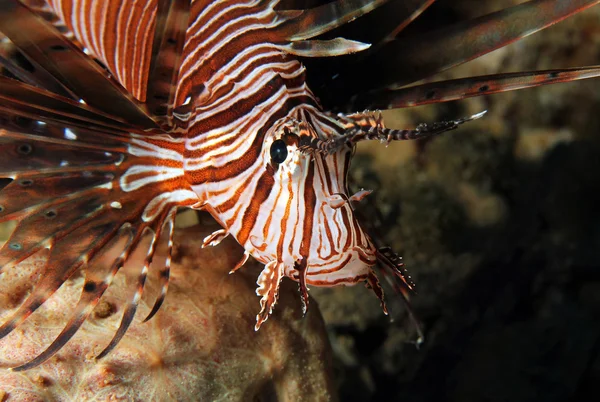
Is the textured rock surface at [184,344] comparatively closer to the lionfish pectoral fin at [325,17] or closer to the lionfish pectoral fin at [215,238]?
the lionfish pectoral fin at [215,238]

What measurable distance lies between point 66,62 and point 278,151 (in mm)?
731

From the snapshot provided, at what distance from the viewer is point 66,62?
1.53 m

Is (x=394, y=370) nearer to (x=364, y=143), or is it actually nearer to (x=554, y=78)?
(x=364, y=143)

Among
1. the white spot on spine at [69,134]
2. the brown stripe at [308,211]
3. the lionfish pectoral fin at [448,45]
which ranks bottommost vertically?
the brown stripe at [308,211]

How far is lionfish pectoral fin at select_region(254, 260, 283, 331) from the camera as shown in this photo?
170cm

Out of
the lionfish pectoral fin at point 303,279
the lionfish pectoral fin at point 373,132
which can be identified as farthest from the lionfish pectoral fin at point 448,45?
the lionfish pectoral fin at point 303,279

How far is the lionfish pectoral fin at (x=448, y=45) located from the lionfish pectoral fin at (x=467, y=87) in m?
0.08

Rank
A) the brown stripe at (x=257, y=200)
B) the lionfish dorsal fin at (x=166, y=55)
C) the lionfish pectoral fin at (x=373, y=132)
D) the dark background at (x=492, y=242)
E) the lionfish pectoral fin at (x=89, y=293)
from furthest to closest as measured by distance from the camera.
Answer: the dark background at (x=492, y=242), the brown stripe at (x=257, y=200), the lionfish pectoral fin at (x=89, y=293), the lionfish pectoral fin at (x=373, y=132), the lionfish dorsal fin at (x=166, y=55)

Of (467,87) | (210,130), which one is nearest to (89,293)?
(210,130)

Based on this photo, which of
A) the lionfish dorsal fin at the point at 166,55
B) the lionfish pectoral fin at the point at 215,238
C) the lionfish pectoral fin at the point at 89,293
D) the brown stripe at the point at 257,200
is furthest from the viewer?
the lionfish pectoral fin at the point at 215,238

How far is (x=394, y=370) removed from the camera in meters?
4.04

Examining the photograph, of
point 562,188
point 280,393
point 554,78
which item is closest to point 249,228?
point 280,393

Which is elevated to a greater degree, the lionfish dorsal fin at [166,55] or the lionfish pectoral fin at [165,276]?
the lionfish dorsal fin at [166,55]

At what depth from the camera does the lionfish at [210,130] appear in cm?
171
